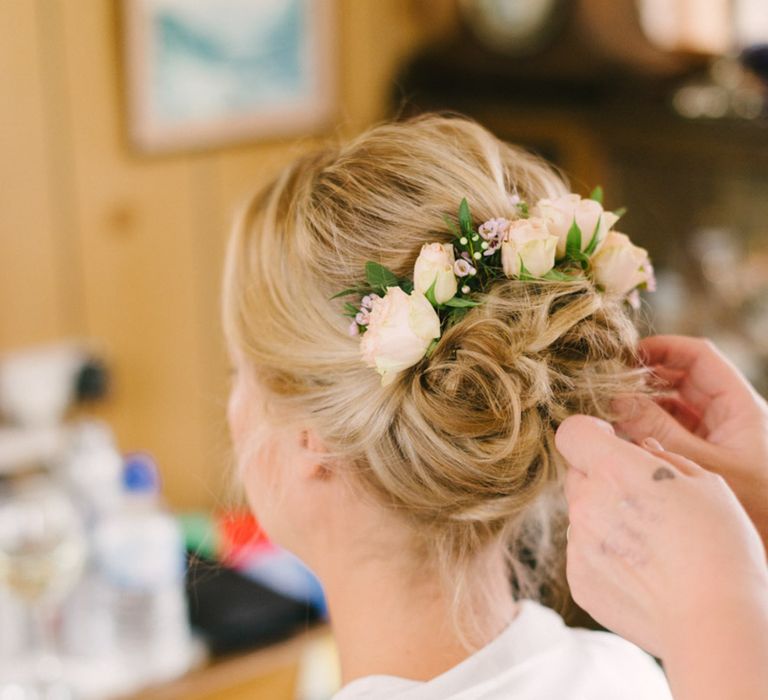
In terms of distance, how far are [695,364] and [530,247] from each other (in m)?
0.26

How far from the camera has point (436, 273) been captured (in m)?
0.84

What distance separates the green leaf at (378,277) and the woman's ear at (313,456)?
0.17 metres

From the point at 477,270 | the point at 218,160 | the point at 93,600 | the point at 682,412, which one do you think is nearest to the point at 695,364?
the point at 682,412

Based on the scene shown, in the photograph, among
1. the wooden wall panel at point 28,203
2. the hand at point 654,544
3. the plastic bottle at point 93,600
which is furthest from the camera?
the wooden wall panel at point 28,203

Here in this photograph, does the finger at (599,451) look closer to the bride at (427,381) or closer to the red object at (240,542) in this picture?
the bride at (427,381)

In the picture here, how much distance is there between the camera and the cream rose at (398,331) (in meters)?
0.83

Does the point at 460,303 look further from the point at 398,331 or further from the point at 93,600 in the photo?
the point at 93,600

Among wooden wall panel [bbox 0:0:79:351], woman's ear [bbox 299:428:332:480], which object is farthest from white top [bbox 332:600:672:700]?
→ wooden wall panel [bbox 0:0:79:351]

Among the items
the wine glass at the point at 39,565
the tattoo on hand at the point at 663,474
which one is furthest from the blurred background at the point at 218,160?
the tattoo on hand at the point at 663,474

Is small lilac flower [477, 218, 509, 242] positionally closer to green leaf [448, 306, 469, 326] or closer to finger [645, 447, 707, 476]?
green leaf [448, 306, 469, 326]

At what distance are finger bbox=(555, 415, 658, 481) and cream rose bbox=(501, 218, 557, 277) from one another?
130mm

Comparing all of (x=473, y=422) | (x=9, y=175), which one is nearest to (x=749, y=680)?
(x=473, y=422)

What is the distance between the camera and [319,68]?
2.67 m

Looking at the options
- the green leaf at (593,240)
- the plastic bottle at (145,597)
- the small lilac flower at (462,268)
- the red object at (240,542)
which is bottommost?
the red object at (240,542)
